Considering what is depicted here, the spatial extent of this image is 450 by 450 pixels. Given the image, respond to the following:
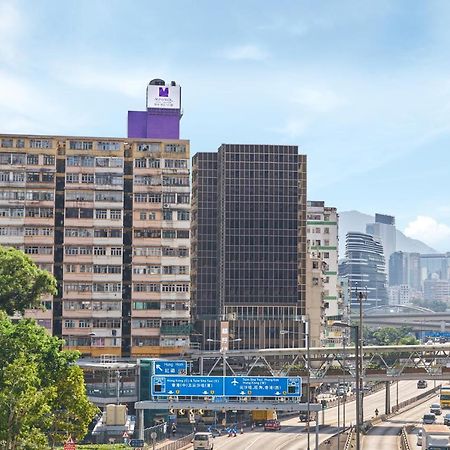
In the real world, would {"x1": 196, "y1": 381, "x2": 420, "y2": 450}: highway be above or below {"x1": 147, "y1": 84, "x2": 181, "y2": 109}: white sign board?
below

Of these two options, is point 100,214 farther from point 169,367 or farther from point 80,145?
point 169,367

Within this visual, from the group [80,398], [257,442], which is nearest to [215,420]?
[257,442]

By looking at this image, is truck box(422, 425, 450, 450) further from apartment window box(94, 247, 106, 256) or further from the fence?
apartment window box(94, 247, 106, 256)

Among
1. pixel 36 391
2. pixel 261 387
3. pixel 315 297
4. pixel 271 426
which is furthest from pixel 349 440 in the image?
pixel 315 297

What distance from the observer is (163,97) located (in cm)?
15350

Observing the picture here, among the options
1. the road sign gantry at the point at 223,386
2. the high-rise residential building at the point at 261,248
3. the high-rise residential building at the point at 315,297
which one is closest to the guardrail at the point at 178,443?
the road sign gantry at the point at 223,386

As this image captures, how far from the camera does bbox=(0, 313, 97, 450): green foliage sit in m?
58.2

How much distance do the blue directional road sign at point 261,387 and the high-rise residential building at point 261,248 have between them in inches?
2914

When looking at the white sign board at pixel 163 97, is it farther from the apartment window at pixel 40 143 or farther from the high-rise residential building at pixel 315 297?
the high-rise residential building at pixel 315 297

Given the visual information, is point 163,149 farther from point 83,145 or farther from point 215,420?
point 215,420

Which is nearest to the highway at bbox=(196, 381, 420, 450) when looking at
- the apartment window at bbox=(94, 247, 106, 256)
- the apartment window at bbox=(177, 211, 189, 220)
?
the apartment window at bbox=(177, 211, 189, 220)

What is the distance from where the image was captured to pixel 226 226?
17588 cm

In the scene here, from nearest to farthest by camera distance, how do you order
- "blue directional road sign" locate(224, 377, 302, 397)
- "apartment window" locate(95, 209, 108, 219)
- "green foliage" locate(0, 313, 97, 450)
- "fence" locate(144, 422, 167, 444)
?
"green foliage" locate(0, 313, 97, 450) < "blue directional road sign" locate(224, 377, 302, 397) < "fence" locate(144, 422, 167, 444) < "apartment window" locate(95, 209, 108, 219)

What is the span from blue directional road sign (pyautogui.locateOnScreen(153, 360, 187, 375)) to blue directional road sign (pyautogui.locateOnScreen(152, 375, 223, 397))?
458 cm
